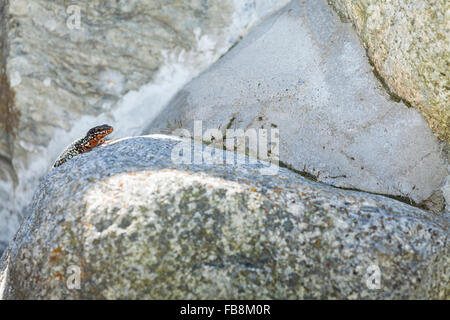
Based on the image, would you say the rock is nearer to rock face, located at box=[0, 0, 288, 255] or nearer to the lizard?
rock face, located at box=[0, 0, 288, 255]

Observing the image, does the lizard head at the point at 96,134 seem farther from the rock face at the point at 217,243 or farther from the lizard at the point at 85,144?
the rock face at the point at 217,243

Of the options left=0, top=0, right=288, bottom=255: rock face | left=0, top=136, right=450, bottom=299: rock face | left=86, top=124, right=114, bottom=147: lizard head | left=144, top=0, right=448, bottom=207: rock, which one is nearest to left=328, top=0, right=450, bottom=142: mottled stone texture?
left=144, top=0, right=448, bottom=207: rock

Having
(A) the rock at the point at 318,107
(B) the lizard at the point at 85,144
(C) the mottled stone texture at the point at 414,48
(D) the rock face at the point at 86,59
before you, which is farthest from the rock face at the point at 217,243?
(D) the rock face at the point at 86,59

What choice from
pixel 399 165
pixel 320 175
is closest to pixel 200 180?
pixel 320 175

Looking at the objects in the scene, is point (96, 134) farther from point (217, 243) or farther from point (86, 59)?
point (217, 243)

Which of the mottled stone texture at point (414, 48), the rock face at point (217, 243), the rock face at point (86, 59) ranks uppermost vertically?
the rock face at point (86, 59)

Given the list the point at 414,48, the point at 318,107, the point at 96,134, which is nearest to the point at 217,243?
the point at 318,107

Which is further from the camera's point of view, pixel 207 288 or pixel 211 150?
pixel 211 150

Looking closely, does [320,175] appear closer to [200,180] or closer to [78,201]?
[200,180]
